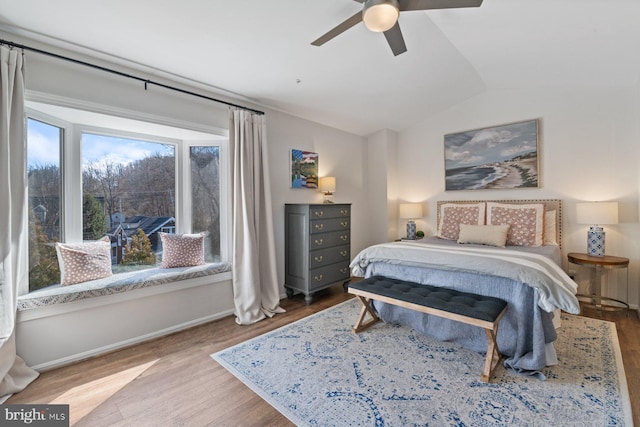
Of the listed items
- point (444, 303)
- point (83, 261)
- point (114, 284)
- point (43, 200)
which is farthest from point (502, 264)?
point (43, 200)

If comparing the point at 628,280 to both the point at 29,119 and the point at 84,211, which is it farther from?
the point at 29,119

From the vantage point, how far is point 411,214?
4488 mm

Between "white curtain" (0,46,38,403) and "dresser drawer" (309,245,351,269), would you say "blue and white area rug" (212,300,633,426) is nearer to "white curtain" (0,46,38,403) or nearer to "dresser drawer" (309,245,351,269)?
"dresser drawer" (309,245,351,269)

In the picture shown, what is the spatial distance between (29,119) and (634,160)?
581cm

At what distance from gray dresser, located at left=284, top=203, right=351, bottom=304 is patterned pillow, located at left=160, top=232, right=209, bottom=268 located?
1.06 m

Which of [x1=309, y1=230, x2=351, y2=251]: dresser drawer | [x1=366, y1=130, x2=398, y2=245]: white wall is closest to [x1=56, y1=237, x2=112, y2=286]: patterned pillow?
[x1=309, y1=230, x2=351, y2=251]: dresser drawer

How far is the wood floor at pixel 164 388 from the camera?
5.43ft

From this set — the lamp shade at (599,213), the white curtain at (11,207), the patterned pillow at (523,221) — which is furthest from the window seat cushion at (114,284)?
the lamp shade at (599,213)

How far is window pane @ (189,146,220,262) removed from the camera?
331 cm

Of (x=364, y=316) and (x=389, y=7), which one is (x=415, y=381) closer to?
(x=364, y=316)

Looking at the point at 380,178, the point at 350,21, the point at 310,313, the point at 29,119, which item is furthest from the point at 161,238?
the point at 380,178

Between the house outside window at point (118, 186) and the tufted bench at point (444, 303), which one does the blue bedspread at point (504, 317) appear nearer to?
the tufted bench at point (444, 303)

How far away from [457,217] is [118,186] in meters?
4.10

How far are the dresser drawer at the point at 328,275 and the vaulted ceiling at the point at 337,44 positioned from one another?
205 centimetres
